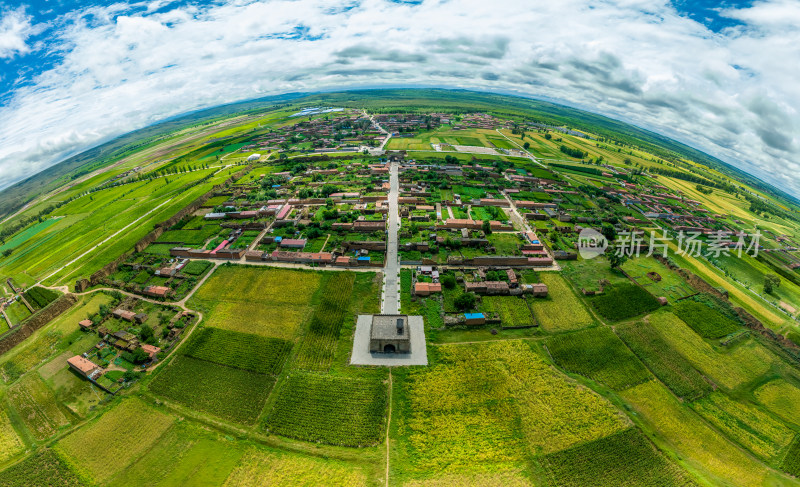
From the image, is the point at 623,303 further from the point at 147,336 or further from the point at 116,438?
the point at 147,336

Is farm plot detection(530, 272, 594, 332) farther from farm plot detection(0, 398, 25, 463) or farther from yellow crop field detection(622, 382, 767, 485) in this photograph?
farm plot detection(0, 398, 25, 463)

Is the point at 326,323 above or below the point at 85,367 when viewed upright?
below

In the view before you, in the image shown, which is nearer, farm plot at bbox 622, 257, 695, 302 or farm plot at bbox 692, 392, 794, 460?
farm plot at bbox 692, 392, 794, 460

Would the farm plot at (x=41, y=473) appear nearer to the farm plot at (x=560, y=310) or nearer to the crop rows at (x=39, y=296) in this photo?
the crop rows at (x=39, y=296)

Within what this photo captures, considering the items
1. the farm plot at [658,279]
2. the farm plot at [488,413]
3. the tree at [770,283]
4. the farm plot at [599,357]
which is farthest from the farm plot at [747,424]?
the tree at [770,283]

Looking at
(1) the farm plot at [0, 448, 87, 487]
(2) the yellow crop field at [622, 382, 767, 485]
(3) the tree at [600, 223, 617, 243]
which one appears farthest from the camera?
(3) the tree at [600, 223, 617, 243]

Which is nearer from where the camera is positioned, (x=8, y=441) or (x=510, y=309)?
(x=8, y=441)

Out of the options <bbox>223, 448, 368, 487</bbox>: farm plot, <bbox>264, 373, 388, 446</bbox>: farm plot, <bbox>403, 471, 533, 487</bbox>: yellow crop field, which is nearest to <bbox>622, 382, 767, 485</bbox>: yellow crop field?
<bbox>403, 471, 533, 487</bbox>: yellow crop field

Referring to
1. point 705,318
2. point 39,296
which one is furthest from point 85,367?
point 705,318
